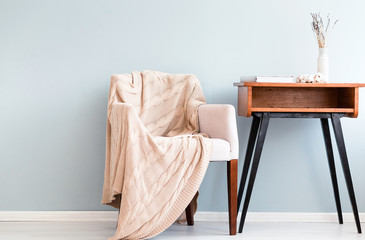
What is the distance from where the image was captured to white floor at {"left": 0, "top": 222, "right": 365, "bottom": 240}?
226cm

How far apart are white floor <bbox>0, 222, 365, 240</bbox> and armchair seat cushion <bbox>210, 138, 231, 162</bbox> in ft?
1.33

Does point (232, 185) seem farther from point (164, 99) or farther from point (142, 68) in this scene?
point (142, 68)

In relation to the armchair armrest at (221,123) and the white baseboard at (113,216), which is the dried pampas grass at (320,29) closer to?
the armchair armrest at (221,123)

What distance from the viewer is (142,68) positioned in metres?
2.71

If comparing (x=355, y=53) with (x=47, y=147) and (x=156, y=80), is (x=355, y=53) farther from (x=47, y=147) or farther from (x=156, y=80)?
(x=47, y=147)

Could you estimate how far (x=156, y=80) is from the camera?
99.7 inches

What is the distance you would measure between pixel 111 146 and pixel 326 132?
1170mm

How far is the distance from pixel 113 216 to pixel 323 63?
1437 mm

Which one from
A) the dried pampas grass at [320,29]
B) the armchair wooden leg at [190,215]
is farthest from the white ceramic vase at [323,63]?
the armchair wooden leg at [190,215]


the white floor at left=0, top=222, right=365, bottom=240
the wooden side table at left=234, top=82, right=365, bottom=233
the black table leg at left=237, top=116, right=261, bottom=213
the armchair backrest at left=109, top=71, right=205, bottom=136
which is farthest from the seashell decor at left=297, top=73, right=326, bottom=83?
the white floor at left=0, top=222, right=365, bottom=240

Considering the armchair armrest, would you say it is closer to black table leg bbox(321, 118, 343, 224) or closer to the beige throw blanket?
the beige throw blanket

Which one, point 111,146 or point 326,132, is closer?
point 111,146

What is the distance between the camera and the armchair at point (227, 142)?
7.02ft

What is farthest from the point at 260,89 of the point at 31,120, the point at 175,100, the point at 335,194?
the point at 31,120
